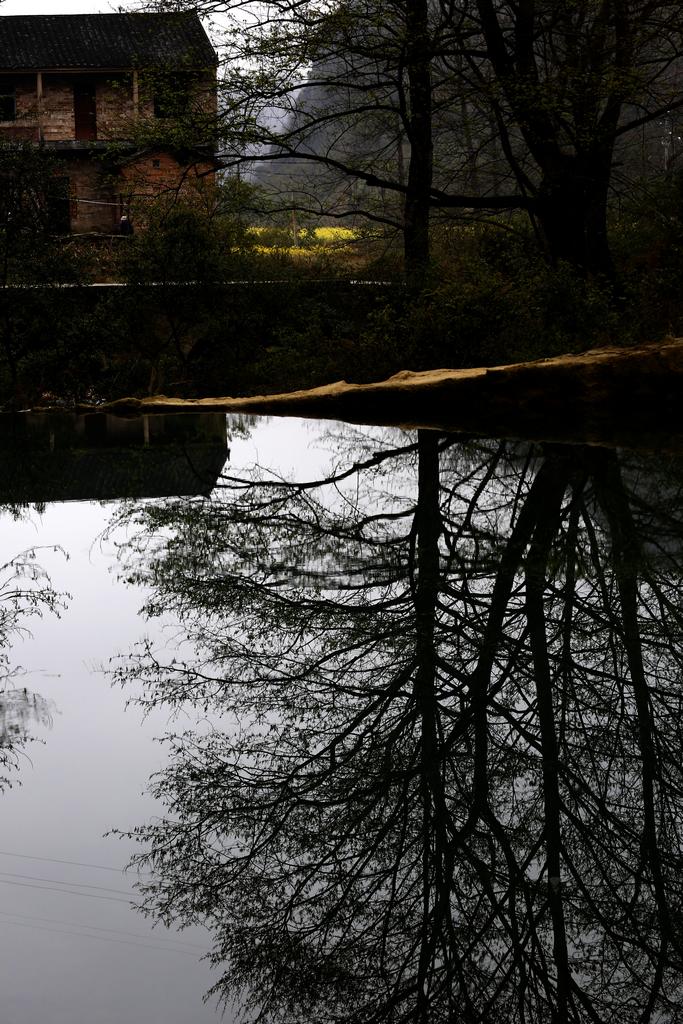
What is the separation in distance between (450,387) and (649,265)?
7555 millimetres

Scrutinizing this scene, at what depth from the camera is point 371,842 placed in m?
2.29

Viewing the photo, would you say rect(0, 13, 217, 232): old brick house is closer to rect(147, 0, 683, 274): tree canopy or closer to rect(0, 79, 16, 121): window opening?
rect(0, 79, 16, 121): window opening

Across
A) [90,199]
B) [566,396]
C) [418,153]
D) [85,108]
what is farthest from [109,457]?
[85,108]

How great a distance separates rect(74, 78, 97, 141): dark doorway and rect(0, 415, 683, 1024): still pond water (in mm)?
31886

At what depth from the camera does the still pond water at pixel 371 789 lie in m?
1.84

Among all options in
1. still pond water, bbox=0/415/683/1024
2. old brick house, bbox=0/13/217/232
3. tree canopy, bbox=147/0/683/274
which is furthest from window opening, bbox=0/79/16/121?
still pond water, bbox=0/415/683/1024

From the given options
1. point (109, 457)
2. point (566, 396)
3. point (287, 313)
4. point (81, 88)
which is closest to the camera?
point (109, 457)

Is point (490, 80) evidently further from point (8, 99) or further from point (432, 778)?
point (8, 99)

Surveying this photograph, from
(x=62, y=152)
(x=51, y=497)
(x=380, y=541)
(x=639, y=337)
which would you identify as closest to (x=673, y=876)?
(x=380, y=541)

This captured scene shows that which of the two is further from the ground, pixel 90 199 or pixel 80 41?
pixel 80 41

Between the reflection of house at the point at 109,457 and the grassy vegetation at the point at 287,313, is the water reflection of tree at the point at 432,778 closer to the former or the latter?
the reflection of house at the point at 109,457

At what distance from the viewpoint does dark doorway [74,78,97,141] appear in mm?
34125

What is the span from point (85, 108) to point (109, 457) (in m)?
28.7

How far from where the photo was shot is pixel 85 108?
34.5 m
